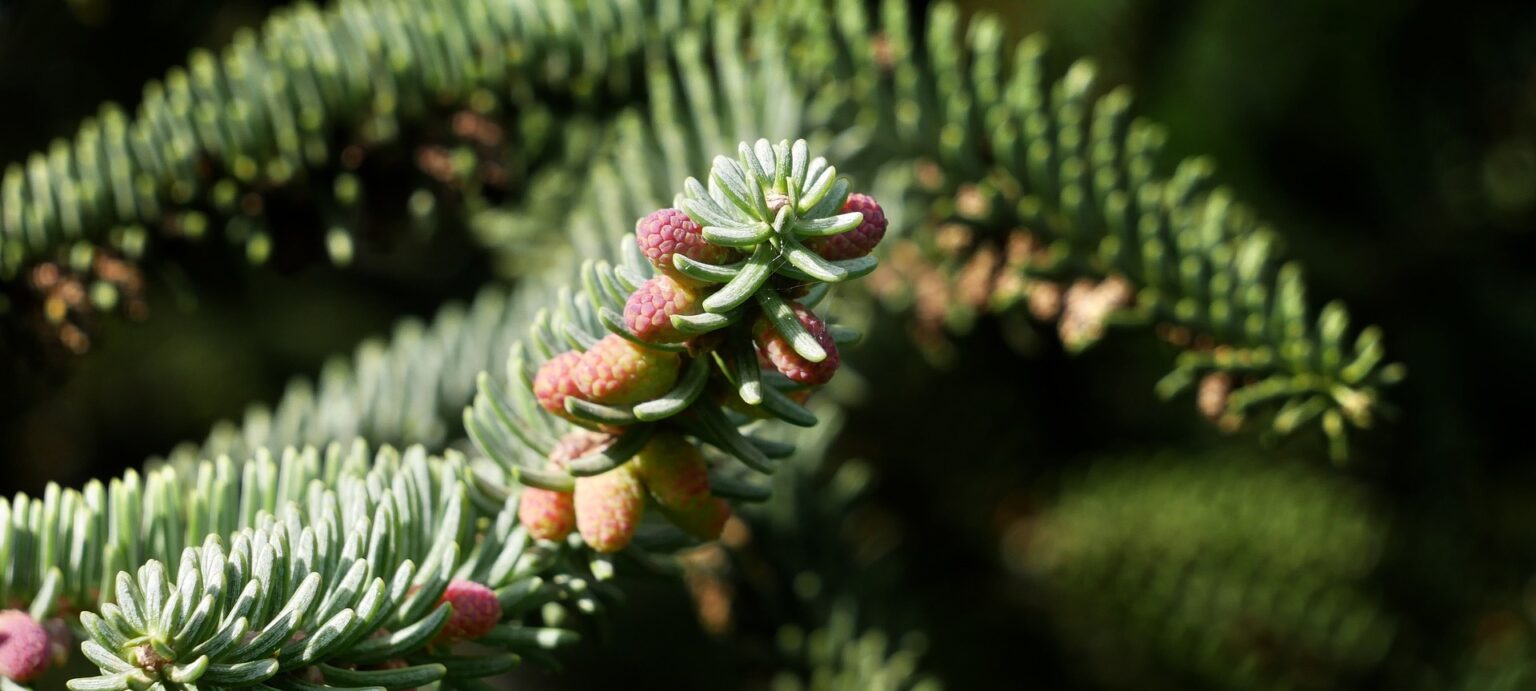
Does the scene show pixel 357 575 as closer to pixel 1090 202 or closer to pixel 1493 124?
pixel 1090 202

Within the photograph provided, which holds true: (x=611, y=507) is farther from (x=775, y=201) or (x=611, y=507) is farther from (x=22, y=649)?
(x=22, y=649)

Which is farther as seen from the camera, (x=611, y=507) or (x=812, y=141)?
(x=812, y=141)

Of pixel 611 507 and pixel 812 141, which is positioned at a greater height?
pixel 812 141

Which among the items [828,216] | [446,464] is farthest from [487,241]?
[828,216]

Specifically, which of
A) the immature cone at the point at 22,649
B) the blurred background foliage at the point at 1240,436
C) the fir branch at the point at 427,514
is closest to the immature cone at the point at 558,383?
the fir branch at the point at 427,514

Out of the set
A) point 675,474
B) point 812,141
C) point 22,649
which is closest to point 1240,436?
point 812,141

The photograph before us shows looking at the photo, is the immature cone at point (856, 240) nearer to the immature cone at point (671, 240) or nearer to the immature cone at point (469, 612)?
the immature cone at point (671, 240)
